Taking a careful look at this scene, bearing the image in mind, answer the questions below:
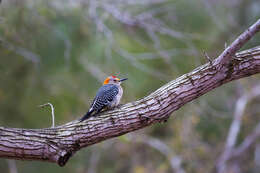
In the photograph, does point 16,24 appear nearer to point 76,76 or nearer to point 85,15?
point 85,15

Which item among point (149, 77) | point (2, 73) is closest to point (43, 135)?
point (2, 73)

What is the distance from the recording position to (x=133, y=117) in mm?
4285

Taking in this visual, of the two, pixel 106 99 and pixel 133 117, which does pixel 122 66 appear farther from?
pixel 133 117

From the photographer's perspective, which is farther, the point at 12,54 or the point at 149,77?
the point at 149,77

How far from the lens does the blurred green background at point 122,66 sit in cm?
792

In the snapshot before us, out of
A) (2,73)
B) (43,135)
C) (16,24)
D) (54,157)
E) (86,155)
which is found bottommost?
(54,157)

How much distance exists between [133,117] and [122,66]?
643 cm

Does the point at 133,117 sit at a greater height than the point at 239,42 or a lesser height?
lesser

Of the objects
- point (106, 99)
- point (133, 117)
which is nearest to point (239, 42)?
point (133, 117)

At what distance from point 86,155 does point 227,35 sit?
20.3 feet

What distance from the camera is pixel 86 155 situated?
12.3 metres

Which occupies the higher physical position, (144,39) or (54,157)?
(144,39)

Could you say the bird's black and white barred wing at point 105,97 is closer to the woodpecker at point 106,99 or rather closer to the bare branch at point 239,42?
the woodpecker at point 106,99

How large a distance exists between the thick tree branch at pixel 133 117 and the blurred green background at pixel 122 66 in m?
2.71
